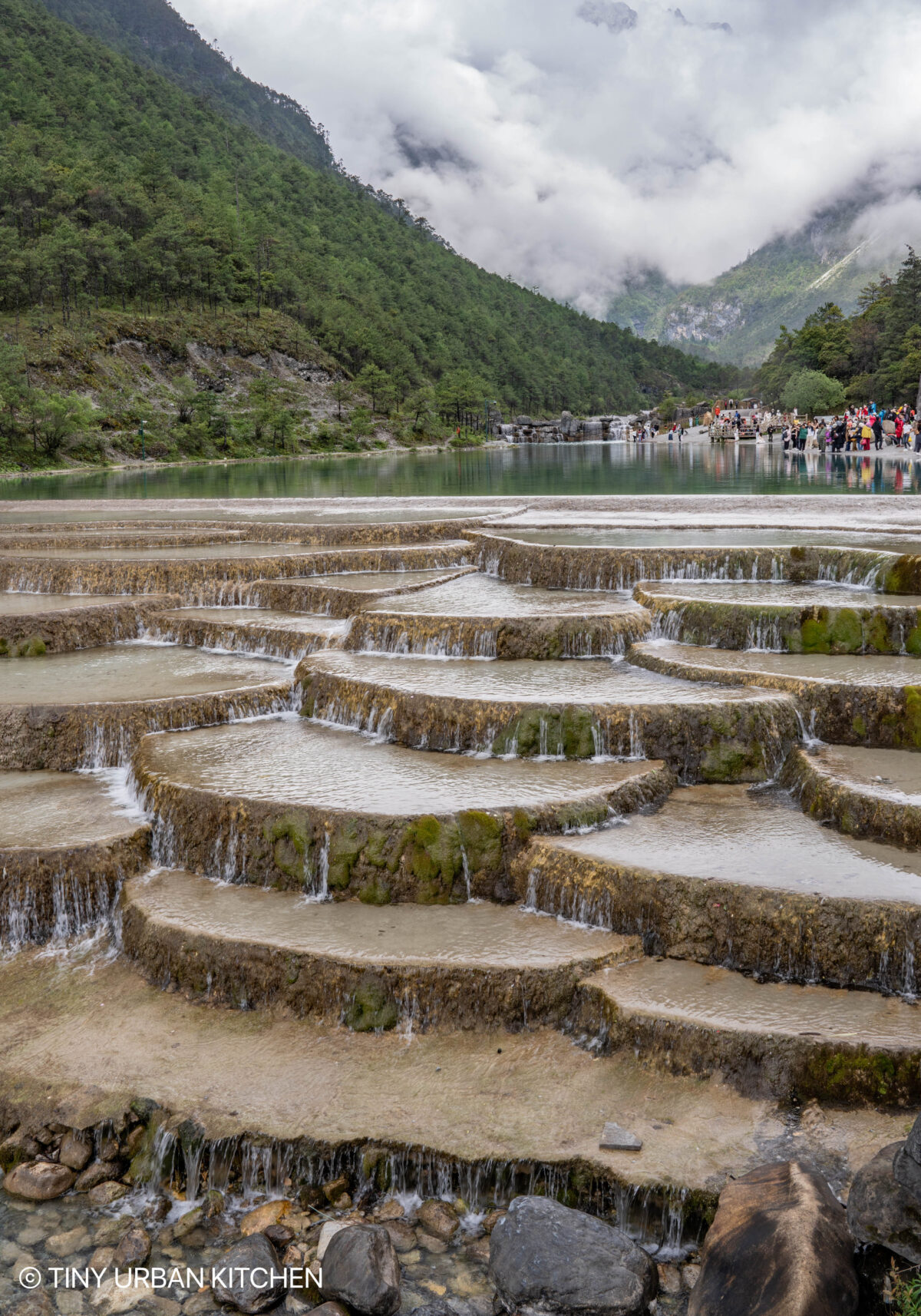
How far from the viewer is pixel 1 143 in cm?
11431

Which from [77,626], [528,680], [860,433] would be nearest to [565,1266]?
[528,680]

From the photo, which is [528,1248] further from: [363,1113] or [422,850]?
[422,850]

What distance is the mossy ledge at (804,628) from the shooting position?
13023 mm

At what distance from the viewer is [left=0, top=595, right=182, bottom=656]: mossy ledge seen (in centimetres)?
1550

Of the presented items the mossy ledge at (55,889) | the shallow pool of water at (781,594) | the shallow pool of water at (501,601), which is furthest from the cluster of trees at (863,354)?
the mossy ledge at (55,889)

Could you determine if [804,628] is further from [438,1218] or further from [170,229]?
[170,229]

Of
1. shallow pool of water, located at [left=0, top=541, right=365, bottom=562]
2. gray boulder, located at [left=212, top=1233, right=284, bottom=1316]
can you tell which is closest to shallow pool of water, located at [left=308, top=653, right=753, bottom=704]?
gray boulder, located at [left=212, top=1233, right=284, bottom=1316]

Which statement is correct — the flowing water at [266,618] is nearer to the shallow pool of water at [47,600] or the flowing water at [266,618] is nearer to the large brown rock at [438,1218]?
the shallow pool of water at [47,600]

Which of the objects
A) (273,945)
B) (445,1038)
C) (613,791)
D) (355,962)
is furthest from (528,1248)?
(613,791)

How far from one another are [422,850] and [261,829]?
1480 millimetres

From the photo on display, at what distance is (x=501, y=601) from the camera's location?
639 inches

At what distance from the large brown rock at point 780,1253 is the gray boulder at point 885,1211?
0.33 ft

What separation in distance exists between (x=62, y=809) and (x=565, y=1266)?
22.6 ft

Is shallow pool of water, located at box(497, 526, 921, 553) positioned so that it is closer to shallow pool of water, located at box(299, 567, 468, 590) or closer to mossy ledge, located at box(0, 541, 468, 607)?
shallow pool of water, located at box(299, 567, 468, 590)
